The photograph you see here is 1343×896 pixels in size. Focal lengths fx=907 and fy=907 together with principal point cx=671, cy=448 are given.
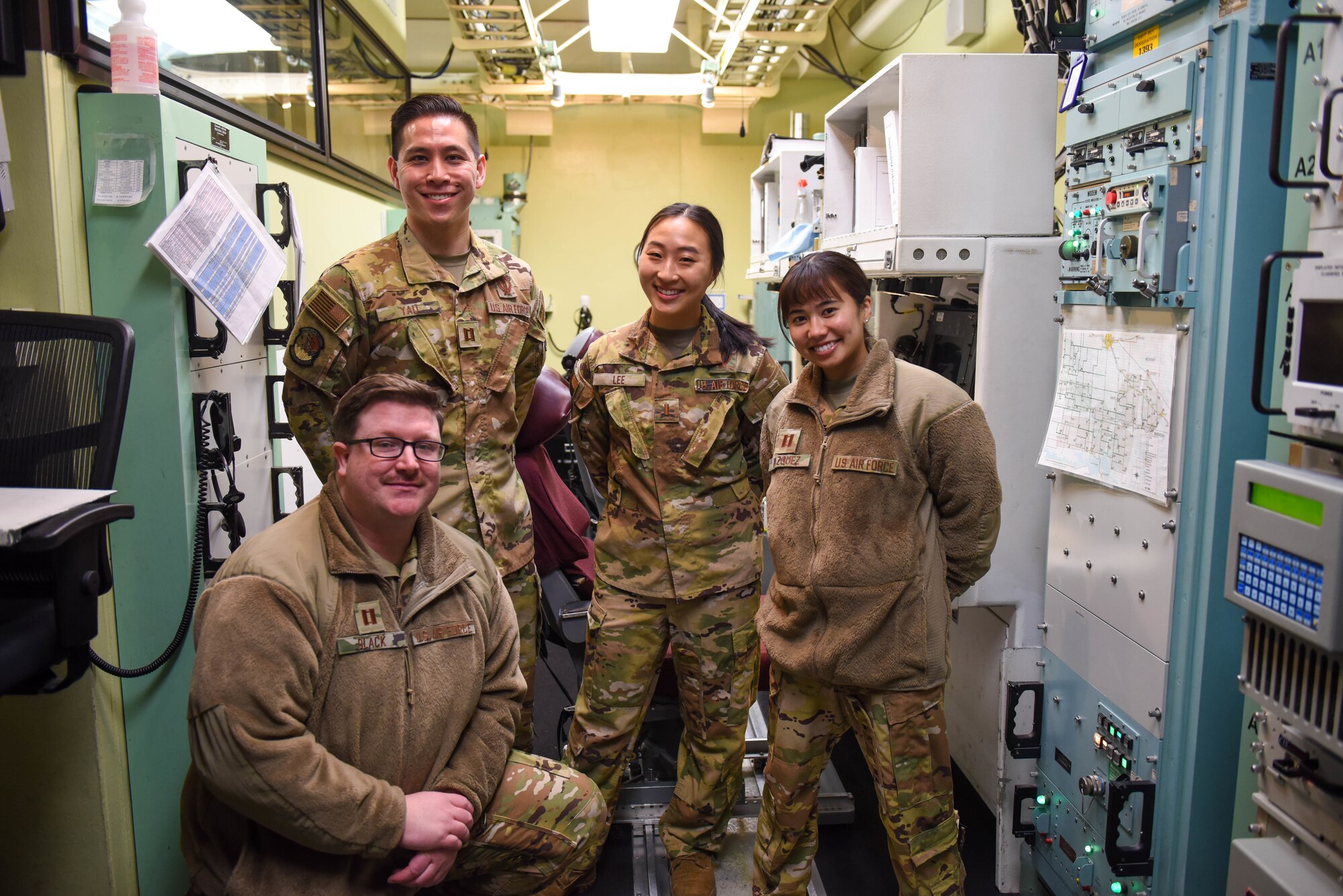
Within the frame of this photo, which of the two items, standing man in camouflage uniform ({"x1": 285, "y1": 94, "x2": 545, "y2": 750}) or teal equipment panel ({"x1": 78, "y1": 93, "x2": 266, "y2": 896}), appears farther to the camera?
standing man in camouflage uniform ({"x1": 285, "y1": 94, "x2": 545, "y2": 750})

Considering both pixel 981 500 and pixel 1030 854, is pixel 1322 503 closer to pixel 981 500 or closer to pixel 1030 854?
pixel 981 500

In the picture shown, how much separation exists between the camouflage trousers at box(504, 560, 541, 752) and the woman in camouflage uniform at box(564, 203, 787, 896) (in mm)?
143

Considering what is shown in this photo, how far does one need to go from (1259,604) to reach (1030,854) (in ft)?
3.90

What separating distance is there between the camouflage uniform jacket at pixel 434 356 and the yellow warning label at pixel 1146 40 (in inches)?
53.5

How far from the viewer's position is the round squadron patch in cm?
186

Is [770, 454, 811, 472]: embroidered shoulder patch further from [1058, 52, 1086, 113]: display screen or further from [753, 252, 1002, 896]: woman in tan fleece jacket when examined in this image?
[1058, 52, 1086, 113]: display screen

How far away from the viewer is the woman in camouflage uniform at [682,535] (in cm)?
206

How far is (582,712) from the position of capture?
214 centimetres

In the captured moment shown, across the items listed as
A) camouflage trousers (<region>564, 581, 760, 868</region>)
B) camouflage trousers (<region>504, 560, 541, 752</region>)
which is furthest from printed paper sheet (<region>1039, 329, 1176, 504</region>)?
Result: camouflage trousers (<region>504, 560, 541, 752</region>)

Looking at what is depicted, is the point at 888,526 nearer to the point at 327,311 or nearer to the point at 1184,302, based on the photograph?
the point at 1184,302

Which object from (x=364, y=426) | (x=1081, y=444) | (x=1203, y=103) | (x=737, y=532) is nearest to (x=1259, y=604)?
→ (x=1081, y=444)

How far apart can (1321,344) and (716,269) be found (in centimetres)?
118

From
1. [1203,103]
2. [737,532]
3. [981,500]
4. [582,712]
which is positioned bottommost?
[582,712]

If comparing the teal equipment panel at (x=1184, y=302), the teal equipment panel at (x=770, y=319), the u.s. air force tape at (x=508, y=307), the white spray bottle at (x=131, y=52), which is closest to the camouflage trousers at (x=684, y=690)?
the u.s. air force tape at (x=508, y=307)
